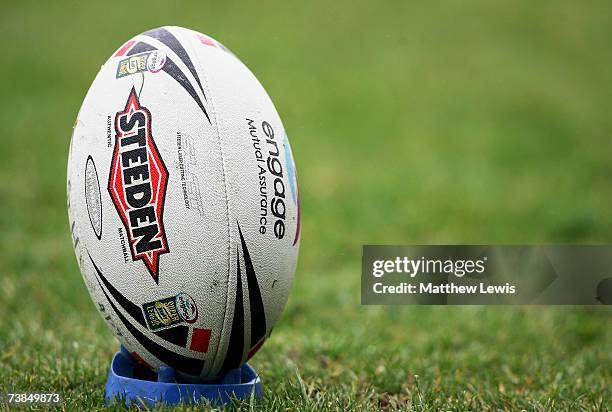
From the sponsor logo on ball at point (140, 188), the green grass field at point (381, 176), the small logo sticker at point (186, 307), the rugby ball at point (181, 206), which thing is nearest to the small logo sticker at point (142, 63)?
the rugby ball at point (181, 206)

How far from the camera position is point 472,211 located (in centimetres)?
791

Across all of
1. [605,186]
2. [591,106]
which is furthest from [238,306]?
[591,106]

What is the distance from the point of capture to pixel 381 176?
9.05 meters

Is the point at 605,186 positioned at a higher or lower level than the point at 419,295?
higher

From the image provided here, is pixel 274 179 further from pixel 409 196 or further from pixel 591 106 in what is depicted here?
pixel 591 106

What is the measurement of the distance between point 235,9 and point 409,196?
8.43m

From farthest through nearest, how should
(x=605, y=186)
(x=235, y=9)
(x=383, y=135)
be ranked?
(x=235, y=9), (x=383, y=135), (x=605, y=186)

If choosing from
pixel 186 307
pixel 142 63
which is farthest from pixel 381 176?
pixel 186 307
